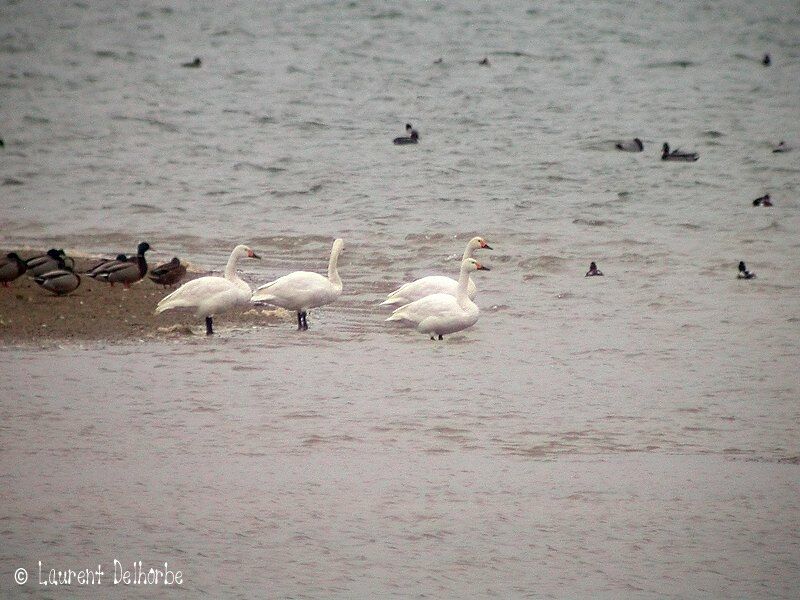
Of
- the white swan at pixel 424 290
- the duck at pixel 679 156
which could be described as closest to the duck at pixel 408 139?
the duck at pixel 679 156

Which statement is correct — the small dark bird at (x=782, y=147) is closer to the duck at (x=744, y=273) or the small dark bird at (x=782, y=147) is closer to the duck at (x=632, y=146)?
the duck at (x=632, y=146)

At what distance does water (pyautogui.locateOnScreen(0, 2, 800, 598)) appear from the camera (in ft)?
26.9

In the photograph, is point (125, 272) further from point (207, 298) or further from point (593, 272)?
point (593, 272)

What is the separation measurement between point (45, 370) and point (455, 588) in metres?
5.81

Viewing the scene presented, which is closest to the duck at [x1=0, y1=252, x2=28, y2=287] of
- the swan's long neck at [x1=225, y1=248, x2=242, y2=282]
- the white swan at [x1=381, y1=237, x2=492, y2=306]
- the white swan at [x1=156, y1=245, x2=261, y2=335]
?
the white swan at [x1=156, y1=245, x2=261, y2=335]

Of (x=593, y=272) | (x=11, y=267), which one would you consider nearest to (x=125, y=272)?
(x=11, y=267)

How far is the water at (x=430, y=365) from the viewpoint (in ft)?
26.9

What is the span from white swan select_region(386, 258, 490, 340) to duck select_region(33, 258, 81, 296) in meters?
3.69

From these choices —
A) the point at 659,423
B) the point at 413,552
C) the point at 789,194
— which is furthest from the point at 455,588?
the point at 789,194

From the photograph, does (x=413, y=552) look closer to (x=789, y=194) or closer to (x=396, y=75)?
(x=789, y=194)

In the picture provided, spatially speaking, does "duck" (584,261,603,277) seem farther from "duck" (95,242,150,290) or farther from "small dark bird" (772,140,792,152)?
"small dark bird" (772,140,792,152)

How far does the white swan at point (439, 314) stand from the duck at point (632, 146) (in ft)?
54.3

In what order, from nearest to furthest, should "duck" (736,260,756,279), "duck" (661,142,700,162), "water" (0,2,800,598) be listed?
"water" (0,2,800,598)
"duck" (736,260,756,279)
"duck" (661,142,700,162)

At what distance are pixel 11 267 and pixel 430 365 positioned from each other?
18.0ft
